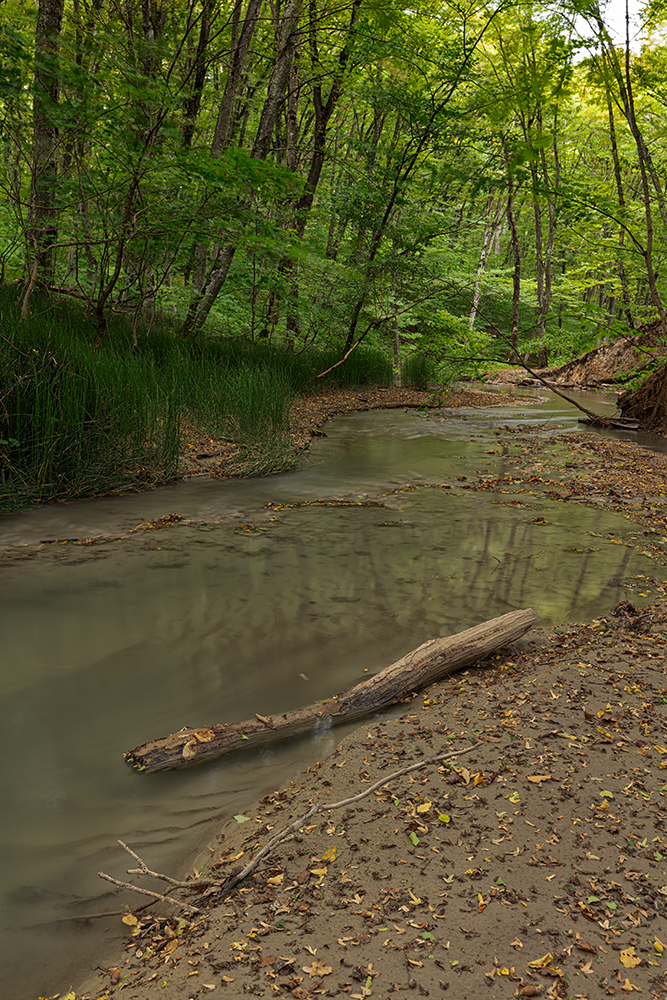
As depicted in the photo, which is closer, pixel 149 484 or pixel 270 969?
pixel 270 969

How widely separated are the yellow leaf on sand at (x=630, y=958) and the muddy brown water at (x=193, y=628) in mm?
1274

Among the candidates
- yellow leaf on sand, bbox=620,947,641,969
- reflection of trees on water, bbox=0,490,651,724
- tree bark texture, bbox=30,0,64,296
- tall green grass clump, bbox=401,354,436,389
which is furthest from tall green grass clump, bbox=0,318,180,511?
tall green grass clump, bbox=401,354,436,389

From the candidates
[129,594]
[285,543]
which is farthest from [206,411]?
[129,594]

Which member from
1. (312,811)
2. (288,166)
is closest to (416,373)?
(288,166)

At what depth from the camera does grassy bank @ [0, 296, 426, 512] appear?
5.21 meters

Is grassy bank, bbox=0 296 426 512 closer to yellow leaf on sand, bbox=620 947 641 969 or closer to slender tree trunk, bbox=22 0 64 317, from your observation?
slender tree trunk, bbox=22 0 64 317

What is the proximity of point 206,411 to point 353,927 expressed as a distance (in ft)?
22.8

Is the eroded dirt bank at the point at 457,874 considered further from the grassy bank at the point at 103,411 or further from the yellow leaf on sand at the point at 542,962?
the grassy bank at the point at 103,411

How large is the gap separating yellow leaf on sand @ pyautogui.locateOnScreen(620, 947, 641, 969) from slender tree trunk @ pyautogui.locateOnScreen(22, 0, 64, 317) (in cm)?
643

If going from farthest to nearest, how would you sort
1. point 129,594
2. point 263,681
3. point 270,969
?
point 129,594 < point 263,681 < point 270,969

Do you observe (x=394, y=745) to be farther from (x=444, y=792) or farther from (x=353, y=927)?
(x=353, y=927)

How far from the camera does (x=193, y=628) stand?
11.7 ft

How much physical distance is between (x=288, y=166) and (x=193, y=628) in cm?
1163

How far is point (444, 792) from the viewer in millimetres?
2018
